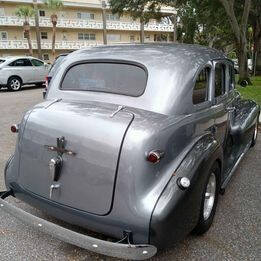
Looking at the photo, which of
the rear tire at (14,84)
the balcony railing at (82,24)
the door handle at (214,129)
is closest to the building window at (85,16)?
the balcony railing at (82,24)

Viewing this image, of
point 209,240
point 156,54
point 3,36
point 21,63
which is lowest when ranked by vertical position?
point 209,240

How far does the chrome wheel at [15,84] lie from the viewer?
672 inches

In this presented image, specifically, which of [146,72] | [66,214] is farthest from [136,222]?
[146,72]

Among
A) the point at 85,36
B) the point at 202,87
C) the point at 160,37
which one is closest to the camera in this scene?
the point at 202,87

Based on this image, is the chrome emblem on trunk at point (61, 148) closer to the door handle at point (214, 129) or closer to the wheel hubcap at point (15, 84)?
the door handle at point (214, 129)

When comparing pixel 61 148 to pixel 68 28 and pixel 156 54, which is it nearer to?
pixel 156 54

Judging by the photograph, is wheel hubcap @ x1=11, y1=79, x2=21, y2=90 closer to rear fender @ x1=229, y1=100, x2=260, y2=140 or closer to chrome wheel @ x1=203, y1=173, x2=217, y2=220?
rear fender @ x1=229, y1=100, x2=260, y2=140

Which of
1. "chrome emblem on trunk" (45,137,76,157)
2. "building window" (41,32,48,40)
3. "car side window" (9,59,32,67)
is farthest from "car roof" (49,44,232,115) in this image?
"building window" (41,32,48,40)

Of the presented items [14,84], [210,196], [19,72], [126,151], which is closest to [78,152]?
[126,151]

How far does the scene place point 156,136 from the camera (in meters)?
2.86

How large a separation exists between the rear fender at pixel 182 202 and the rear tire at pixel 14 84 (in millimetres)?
15203

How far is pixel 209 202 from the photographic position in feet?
11.8

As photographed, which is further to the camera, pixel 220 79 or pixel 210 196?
pixel 220 79

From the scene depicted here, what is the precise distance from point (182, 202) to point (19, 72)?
52.2 feet
